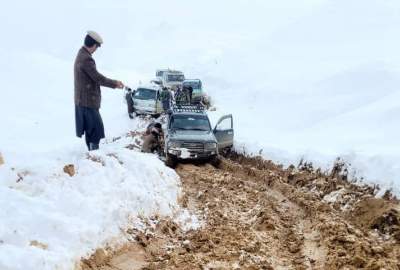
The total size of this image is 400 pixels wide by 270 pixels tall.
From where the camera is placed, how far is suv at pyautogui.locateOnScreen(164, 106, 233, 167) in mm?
13328

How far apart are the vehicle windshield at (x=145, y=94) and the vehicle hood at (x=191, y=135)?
920cm

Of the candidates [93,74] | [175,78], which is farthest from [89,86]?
[175,78]

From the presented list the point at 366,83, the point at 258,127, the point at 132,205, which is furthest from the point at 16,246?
the point at 366,83

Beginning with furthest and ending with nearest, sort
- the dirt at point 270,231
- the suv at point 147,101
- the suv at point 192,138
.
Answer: the suv at point 147,101, the suv at point 192,138, the dirt at point 270,231

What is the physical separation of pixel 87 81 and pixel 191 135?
7072 millimetres

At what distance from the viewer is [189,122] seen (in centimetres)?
1495

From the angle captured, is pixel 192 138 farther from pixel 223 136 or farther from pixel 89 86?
pixel 89 86

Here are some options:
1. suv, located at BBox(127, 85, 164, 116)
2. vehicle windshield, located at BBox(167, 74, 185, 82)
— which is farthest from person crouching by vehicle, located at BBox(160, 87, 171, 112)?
vehicle windshield, located at BBox(167, 74, 185, 82)

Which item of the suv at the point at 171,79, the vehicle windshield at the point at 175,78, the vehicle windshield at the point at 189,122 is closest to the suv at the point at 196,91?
the suv at the point at 171,79

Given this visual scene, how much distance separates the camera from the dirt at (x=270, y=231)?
229 inches

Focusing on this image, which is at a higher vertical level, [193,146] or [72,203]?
[193,146]

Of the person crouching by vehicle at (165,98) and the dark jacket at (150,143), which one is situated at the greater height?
the person crouching by vehicle at (165,98)

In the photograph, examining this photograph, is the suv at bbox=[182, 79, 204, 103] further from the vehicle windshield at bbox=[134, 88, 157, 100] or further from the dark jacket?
the dark jacket

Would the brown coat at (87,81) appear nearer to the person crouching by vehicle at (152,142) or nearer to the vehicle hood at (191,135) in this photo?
the vehicle hood at (191,135)
